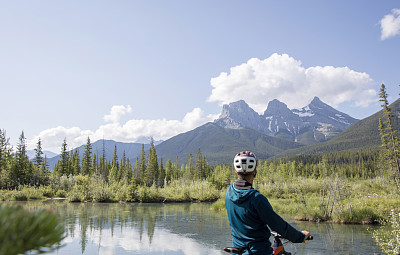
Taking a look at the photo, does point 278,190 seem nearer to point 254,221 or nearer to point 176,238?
point 176,238

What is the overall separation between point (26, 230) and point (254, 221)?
8.92 ft

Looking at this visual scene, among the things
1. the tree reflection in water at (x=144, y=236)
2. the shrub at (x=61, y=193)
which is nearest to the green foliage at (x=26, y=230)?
the tree reflection in water at (x=144, y=236)

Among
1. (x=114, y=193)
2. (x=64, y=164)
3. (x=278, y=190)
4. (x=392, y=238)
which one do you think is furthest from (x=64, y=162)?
(x=392, y=238)

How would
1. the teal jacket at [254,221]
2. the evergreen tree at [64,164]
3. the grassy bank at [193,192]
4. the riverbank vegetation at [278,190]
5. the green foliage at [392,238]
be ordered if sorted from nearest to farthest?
the teal jacket at [254,221] < the green foliage at [392,238] < the riverbank vegetation at [278,190] < the grassy bank at [193,192] < the evergreen tree at [64,164]

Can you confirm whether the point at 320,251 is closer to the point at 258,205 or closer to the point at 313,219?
the point at 313,219

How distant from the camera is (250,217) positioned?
320 cm

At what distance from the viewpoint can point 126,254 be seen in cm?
1202

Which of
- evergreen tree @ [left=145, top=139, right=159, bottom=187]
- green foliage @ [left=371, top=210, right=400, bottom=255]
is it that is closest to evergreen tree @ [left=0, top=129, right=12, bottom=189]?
evergreen tree @ [left=145, top=139, right=159, bottom=187]

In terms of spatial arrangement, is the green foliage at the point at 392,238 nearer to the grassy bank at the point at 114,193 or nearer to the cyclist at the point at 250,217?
the cyclist at the point at 250,217

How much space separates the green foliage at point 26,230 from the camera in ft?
2.72

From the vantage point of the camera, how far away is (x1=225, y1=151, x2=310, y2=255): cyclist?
10.4 feet

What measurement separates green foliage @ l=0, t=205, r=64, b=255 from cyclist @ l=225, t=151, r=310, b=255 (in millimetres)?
2522

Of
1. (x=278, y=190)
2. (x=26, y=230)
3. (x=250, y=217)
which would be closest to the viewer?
(x=26, y=230)

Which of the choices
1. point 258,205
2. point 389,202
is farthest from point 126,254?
point 389,202
